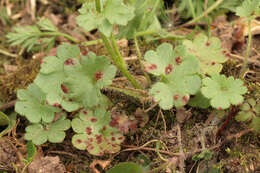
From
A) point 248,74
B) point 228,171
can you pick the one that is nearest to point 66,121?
point 228,171

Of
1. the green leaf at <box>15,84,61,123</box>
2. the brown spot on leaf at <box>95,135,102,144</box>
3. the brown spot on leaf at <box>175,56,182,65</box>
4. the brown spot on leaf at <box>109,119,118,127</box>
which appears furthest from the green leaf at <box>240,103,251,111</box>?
the green leaf at <box>15,84,61,123</box>

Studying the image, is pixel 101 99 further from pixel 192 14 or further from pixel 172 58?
pixel 192 14

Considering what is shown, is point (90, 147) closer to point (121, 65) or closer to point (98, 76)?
point (98, 76)

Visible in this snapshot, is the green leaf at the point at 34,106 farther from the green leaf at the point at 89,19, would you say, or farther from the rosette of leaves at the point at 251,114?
the rosette of leaves at the point at 251,114

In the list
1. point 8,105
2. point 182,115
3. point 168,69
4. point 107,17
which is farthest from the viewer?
point 8,105

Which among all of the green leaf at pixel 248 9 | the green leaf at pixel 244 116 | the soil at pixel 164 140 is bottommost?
the soil at pixel 164 140

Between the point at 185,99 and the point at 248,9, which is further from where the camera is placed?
the point at 248,9

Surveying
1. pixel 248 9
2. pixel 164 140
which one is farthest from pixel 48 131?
pixel 248 9

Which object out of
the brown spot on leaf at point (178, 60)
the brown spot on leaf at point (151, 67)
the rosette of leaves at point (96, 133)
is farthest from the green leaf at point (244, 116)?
the rosette of leaves at point (96, 133)

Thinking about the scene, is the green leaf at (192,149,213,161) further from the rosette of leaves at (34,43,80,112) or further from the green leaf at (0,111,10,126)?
the green leaf at (0,111,10,126)
